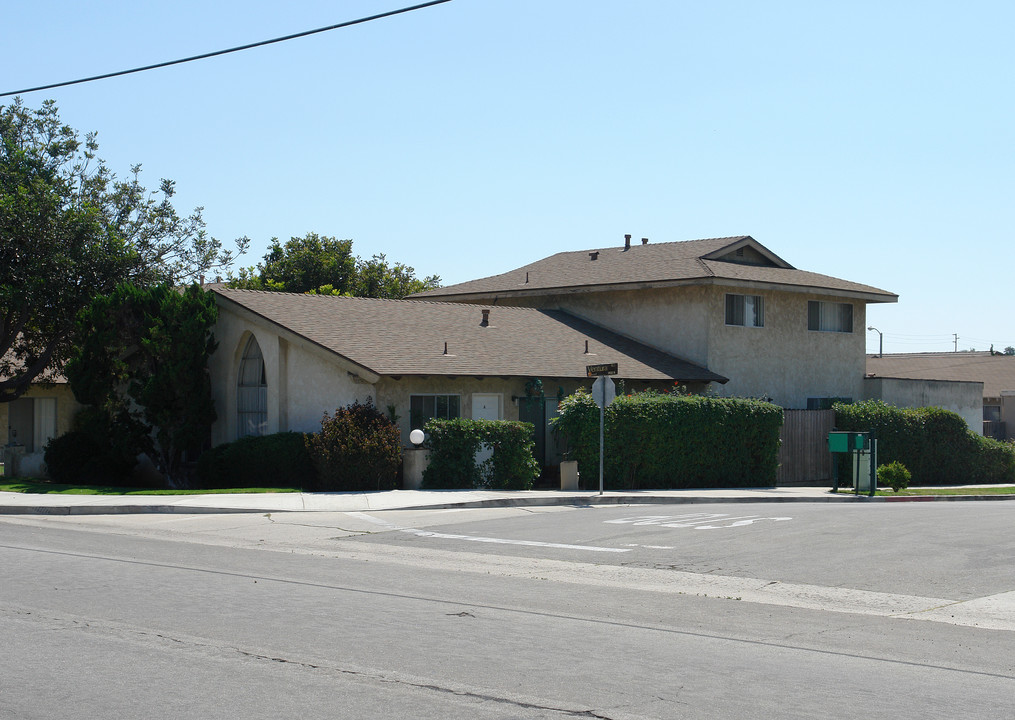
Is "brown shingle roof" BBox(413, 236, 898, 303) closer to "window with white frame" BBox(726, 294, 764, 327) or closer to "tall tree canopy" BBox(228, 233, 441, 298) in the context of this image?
"window with white frame" BBox(726, 294, 764, 327)

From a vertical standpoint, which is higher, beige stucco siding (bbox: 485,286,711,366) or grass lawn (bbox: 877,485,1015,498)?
beige stucco siding (bbox: 485,286,711,366)

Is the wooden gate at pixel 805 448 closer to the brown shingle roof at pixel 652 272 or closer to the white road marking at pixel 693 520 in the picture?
the brown shingle roof at pixel 652 272

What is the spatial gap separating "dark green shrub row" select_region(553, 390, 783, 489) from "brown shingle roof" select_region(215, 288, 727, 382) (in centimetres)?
219

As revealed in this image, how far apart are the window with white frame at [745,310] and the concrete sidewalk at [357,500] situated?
8.97 meters

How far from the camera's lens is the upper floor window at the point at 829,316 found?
3575cm

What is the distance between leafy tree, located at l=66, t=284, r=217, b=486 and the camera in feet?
87.0

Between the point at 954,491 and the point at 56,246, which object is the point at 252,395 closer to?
the point at 56,246

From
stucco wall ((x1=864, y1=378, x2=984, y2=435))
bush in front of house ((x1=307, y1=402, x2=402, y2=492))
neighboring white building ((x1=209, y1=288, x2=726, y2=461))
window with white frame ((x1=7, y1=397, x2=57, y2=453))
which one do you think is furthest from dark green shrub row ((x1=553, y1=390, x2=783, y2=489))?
window with white frame ((x1=7, y1=397, x2=57, y2=453))

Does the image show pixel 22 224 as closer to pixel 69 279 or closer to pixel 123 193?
pixel 69 279

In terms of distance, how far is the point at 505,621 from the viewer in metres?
9.73

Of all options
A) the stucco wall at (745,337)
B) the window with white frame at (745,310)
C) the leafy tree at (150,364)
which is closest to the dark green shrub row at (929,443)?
the stucco wall at (745,337)

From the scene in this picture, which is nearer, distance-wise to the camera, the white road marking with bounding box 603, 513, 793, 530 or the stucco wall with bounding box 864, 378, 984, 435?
the white road marking with bounding box 603, 513, 793, 530

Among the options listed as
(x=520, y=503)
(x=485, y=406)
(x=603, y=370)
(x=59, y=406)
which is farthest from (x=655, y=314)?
(x=59, y=406)

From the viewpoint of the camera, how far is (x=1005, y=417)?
172 feet
